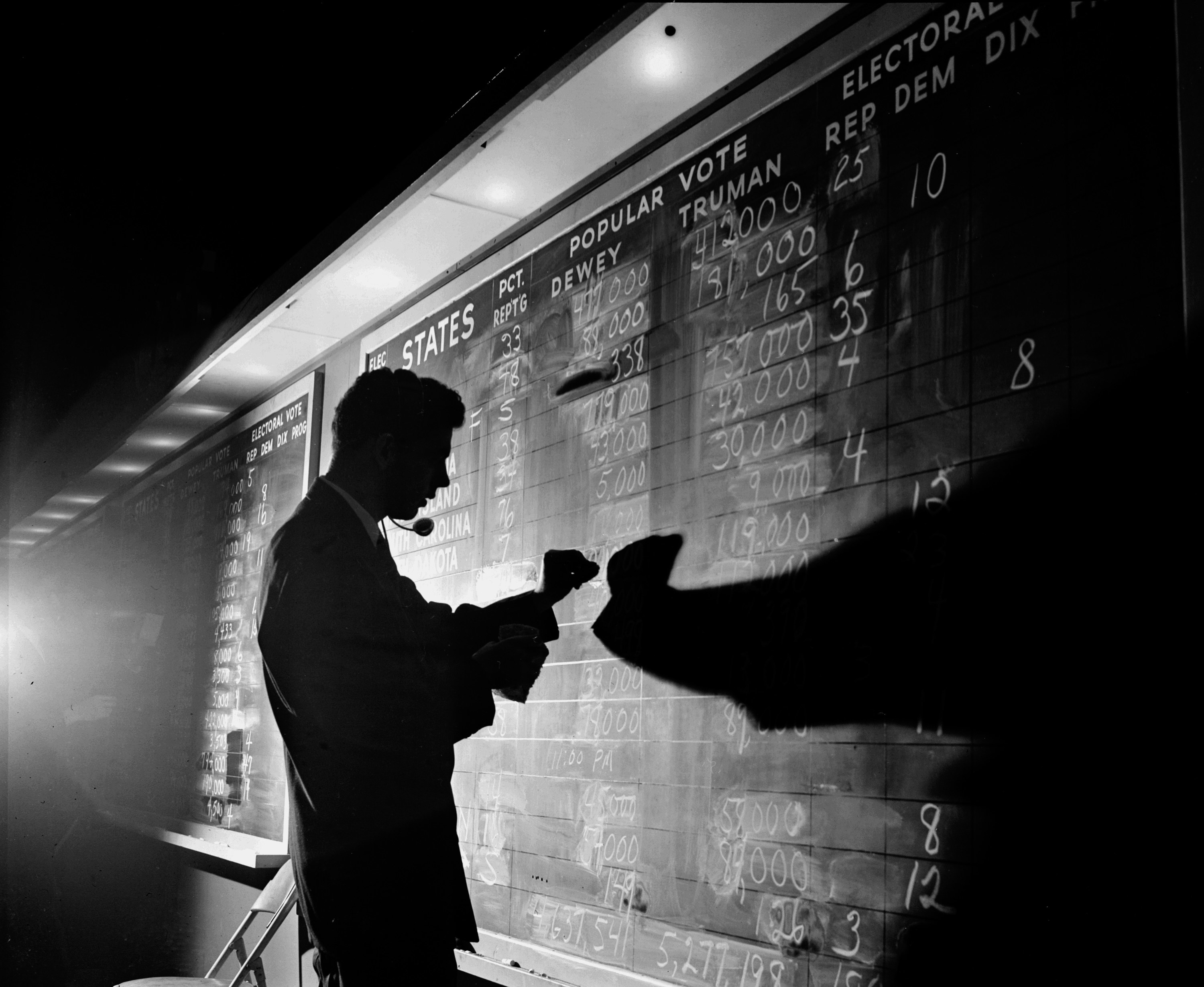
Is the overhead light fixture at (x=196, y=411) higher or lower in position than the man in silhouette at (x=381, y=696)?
higher

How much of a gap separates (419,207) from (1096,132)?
173 cm

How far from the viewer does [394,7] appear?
3.11 metres

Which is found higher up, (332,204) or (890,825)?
(332,204)

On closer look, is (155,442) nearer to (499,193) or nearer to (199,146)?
(199,146)

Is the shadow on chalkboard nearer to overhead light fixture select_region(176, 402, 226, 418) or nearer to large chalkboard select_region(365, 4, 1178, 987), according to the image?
large chalkboard select_region(365, 4, 1178, 987)

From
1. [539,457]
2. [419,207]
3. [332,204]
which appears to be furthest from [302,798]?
[332,204]

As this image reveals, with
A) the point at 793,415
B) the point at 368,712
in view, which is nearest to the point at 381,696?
the point at 368,712

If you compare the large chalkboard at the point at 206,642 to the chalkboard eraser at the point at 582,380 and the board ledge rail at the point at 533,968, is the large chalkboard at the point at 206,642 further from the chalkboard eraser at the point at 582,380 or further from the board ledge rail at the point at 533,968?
the chalkboard eraser at the point at 582,380

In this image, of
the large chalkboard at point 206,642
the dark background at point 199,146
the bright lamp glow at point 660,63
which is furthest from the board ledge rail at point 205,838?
the bright lamp glow at point 660,63

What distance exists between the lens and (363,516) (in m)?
2.89

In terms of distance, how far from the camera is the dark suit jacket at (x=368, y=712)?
2529mm

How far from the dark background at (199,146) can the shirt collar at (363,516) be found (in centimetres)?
70

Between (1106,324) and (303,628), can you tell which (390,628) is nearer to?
(303,628)

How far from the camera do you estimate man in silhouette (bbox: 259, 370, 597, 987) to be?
2459 millimetres
